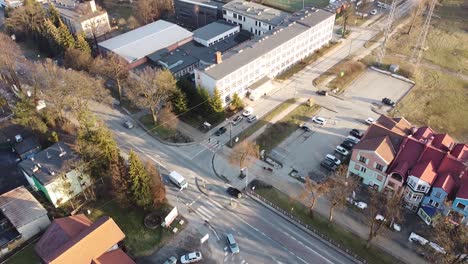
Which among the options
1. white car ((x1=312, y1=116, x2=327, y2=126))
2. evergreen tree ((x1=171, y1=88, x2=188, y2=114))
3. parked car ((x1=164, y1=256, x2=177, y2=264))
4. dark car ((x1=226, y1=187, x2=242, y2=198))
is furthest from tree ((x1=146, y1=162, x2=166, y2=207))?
white car ((x1=312, y1=116, x2=327, y2=126))

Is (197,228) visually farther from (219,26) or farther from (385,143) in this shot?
(219,26)

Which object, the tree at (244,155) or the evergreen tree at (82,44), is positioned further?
the evergreen tree at (82,44)

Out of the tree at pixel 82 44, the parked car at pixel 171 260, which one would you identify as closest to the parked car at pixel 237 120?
the parked car at pixel 171 260

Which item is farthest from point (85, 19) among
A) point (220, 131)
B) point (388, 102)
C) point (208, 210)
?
point (388, 102)

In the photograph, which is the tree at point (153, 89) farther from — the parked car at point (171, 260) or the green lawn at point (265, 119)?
the parked car at point (171, 260)

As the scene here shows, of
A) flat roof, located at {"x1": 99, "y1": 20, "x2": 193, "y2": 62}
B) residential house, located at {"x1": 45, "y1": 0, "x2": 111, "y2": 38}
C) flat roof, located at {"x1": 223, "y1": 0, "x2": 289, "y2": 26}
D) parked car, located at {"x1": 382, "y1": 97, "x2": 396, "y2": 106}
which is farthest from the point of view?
residential house, located at {"x1": 45, "y1": 0, "x2": 111, "y2": 38}

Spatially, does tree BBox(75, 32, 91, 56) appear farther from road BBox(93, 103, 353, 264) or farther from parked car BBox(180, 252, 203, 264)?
parked car BBox(180, 252, 203, 264)

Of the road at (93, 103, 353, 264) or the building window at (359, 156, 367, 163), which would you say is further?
the building window at (359, 156, 367, 163)
